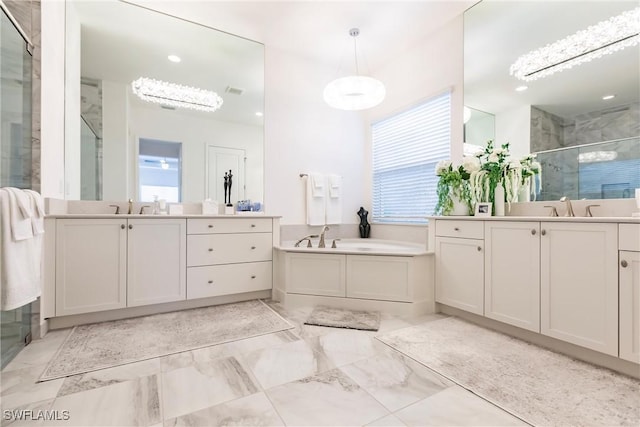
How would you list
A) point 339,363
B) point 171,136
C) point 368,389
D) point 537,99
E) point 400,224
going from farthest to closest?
1. point 400,224
2. point 171,136
3. point 537,99
4. point 339,363
5. point 368,389

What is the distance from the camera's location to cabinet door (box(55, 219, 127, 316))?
2197mm

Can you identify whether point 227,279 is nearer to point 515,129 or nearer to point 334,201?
point 334,201

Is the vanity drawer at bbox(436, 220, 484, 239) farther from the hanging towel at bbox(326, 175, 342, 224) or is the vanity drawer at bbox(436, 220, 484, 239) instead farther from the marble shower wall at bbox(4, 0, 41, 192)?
the marble shower wall at bbox(4, 0, 41, 192)

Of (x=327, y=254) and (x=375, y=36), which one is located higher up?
(x=375, y=36)

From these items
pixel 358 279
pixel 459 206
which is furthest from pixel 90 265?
pixel 459 206

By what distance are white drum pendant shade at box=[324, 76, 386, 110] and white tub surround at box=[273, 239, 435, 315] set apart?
155 cm

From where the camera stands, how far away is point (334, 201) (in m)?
3.93

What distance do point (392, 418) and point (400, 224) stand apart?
2660 millimetres

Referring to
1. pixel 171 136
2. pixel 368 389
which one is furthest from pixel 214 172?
pixel 368 389

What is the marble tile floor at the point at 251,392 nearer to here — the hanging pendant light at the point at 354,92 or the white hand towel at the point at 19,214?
the white hand towel at the point at 19,214

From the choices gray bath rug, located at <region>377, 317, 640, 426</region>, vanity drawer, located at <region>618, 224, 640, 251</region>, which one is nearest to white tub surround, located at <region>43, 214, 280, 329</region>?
gray bath rug, located at <region>377, 317, 640, 426</region>

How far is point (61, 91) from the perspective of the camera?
2.42 metres

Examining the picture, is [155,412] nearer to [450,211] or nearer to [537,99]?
[450,211]

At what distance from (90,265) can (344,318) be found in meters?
2.10
